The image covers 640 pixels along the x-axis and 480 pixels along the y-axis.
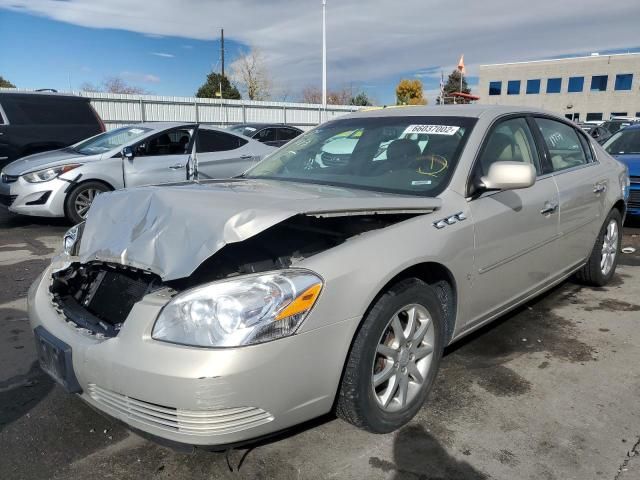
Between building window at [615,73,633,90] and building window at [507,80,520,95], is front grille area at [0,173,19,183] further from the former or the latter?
building window at [507,80,520,95]

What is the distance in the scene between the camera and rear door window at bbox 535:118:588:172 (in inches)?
153

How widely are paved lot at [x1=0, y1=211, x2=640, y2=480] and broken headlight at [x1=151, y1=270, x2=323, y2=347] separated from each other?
0.74 metres

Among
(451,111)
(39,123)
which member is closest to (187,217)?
(451,111)

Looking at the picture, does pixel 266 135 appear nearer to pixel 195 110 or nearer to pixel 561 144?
pixel 195 110

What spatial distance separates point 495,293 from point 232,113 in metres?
22.1

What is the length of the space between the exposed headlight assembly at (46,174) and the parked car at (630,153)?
7.74 meters

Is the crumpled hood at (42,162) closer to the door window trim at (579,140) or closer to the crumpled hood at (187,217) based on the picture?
the crumpled hood at (187,217)

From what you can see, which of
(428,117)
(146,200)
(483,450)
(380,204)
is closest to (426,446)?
(483,450)

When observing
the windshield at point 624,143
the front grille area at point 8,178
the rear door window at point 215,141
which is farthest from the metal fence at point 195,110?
the windshield at point 624,143

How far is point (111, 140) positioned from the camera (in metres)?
8.05

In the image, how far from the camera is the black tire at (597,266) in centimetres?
458

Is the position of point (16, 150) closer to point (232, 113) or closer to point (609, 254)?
point (609, 254)

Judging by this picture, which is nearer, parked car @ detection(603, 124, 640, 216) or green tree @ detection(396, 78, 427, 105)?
parked car @ detection(603, 124, 640, 216)

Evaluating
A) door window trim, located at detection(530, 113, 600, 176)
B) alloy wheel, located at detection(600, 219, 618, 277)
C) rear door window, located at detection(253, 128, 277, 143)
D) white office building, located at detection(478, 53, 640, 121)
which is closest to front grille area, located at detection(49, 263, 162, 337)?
door window trim, located at detection(530, 113, 600, 176)
